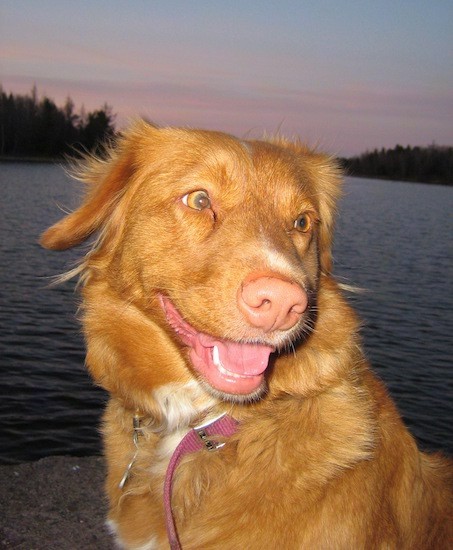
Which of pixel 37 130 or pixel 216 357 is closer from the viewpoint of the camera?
pixel 216 357

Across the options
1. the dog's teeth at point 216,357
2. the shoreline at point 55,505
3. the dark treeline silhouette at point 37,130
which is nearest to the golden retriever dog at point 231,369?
the dog's teeth at point 216,357

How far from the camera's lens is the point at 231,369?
312 centimetres

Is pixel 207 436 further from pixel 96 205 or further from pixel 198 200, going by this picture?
pixel 96 205

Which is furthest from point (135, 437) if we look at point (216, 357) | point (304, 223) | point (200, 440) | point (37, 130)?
point (37, 130)

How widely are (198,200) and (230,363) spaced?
0.88 meters

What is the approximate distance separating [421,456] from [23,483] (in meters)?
3.09

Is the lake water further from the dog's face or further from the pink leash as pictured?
the pink leash

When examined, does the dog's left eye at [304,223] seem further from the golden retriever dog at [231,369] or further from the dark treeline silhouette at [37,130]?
the dark treeline silhouette at [37,130]

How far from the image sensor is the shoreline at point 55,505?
14.5 ft

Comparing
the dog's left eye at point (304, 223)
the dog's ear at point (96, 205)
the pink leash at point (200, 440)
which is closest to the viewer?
the pink leash at point (200, 440)

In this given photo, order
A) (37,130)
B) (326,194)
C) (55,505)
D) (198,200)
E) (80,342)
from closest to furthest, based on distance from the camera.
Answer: (198,200)
(326,194)
(55,505)
(80,342)
(37,130)

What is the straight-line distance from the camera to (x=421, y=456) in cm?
374

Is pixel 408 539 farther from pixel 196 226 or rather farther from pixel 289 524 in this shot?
pixel 196 226

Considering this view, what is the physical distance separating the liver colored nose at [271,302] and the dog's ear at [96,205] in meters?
1.34
